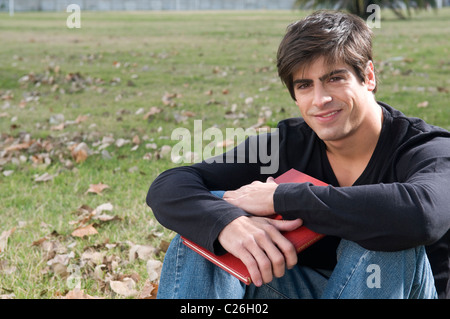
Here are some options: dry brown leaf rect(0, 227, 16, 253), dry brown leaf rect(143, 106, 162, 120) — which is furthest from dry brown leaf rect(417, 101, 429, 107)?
dry brown leaf rect(0, 227, 16, 253)

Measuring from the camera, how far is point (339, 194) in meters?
1.88

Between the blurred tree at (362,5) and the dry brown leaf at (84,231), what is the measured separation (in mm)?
15161

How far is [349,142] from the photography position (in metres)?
2.37

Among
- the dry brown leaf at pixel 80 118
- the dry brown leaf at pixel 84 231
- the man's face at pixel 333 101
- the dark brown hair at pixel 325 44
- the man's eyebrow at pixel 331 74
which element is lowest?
the dry brown leaf at pixel 84 231

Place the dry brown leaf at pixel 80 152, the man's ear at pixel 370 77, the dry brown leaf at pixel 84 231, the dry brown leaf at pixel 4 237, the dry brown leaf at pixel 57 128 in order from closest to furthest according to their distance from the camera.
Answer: the man's ear at pixel 370 77 < the dry brown leaf at pixel 4 237 < the dry brown leaf at pixel 84 231 < the dry brown leaf at pixel 80 152 < the dry brown leaf at pixel 57 128

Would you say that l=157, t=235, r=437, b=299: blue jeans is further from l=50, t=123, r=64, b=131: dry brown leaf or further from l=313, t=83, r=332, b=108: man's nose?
l=50, t=123, r=64, b=131: dry brown leaf

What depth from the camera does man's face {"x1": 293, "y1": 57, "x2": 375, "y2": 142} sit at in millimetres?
2314

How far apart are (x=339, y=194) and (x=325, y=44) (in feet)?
2.44

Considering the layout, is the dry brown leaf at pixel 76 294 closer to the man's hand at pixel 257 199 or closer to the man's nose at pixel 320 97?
the man's hand at pixel 257 199

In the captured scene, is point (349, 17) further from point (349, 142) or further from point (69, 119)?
point (69, 119)

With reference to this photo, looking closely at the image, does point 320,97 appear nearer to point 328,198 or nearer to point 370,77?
point 370,77

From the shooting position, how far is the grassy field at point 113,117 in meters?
3.21

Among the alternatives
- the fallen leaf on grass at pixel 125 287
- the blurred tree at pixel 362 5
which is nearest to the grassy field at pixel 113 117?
the fallen leaf on grass at pixel 125 287

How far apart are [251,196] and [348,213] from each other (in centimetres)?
42
